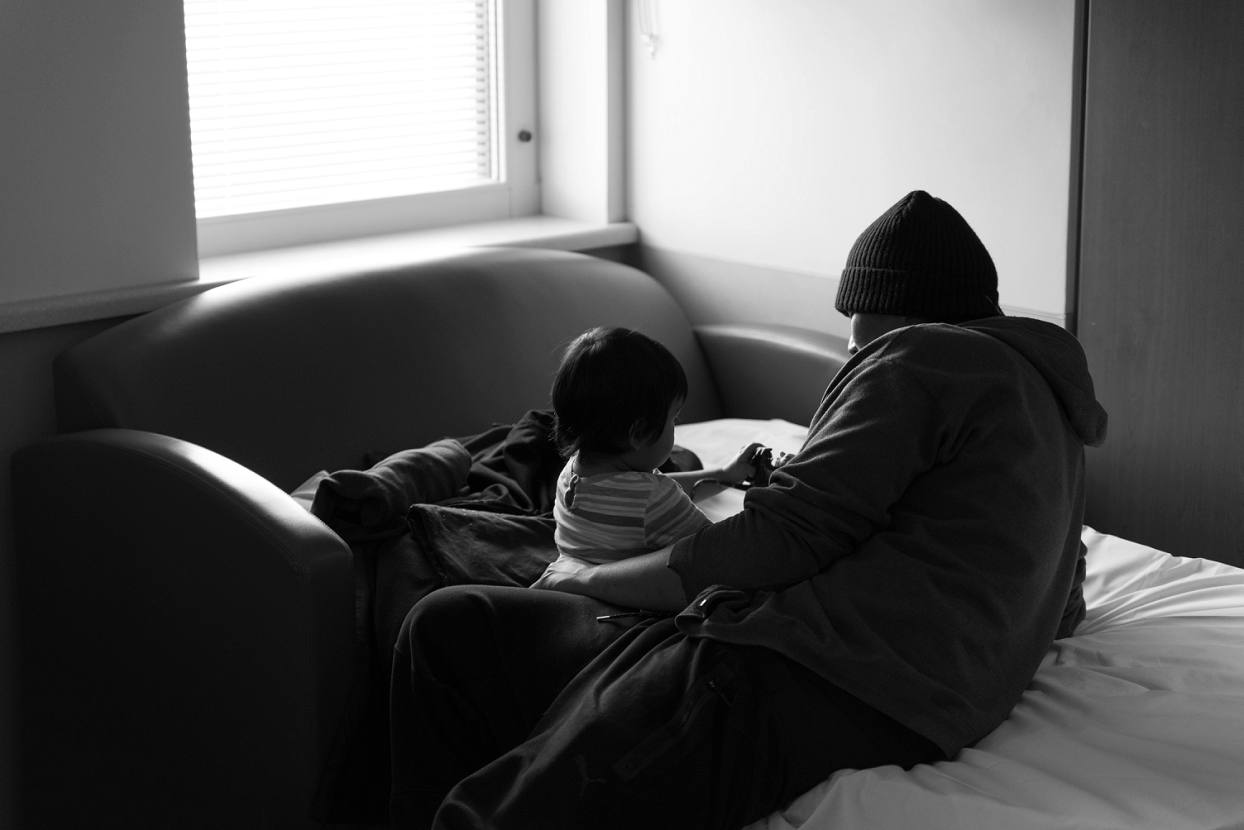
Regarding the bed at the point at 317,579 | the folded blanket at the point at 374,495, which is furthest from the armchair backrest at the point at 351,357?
the folded blanket at the point at 374,495

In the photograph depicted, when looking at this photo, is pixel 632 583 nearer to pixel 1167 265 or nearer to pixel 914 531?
pixel 914 531

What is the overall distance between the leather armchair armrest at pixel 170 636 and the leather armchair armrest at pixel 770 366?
4.09ft

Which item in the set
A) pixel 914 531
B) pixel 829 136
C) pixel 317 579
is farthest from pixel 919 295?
pixel 829 136

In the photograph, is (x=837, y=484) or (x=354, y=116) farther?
(x=354, y=116)

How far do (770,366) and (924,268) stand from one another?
131 centimetres

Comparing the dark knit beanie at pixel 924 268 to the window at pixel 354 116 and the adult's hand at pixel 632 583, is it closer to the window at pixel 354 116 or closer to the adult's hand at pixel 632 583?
the adult's hand at pixel 632 583

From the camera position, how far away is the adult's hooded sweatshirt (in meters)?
1.54

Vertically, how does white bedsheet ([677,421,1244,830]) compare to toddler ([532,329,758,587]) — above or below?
below

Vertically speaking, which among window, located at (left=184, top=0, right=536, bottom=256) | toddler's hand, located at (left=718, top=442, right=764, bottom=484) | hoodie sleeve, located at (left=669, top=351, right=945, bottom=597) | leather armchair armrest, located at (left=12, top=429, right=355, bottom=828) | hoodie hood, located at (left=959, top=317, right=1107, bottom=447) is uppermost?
window, located at (left=184, top=0, right=536, bottom=256)

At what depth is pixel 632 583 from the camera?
1738 mm

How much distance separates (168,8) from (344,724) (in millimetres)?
1331

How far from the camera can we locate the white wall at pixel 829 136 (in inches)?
102

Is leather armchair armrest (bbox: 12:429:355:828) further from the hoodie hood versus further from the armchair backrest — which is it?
the hoodie hood

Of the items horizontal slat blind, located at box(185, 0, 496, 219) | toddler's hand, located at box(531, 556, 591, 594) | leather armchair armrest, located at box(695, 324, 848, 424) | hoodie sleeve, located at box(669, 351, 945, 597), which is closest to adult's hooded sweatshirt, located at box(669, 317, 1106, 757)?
hoodie sleeve, located at box(669, 351, 945, 597)
